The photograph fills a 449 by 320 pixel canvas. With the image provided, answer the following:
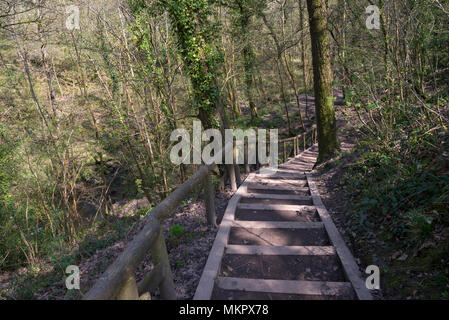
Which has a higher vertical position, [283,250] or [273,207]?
[273,207]

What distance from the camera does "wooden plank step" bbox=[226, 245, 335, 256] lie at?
10.8 ft

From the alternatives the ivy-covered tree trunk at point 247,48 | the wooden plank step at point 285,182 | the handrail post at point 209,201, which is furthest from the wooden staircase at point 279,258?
the ivy-covered tree trunk at point 247,48

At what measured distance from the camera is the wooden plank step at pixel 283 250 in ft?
10.8

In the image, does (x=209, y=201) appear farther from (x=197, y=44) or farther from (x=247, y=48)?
(x=247, y=48)

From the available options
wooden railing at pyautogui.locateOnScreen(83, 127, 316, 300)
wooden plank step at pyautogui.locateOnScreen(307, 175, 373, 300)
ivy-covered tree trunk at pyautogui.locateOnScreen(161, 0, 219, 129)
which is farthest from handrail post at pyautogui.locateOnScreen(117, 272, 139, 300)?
ivy-covered tree trunk at pyautogui.locateOnScreen(161, 0, 219, 129)

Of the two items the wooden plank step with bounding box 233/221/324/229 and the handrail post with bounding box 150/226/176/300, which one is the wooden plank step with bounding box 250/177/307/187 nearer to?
the wooden plank step with bounding box 233/221/324/229

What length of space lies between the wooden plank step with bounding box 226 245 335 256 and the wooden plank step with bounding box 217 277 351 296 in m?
0.54

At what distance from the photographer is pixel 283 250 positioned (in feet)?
10.9

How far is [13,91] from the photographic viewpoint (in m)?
10.8

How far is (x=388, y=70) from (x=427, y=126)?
5.84ft

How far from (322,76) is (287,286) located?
19.9 feet

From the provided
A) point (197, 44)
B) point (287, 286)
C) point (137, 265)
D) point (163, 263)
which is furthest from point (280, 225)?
point (197, 44)
